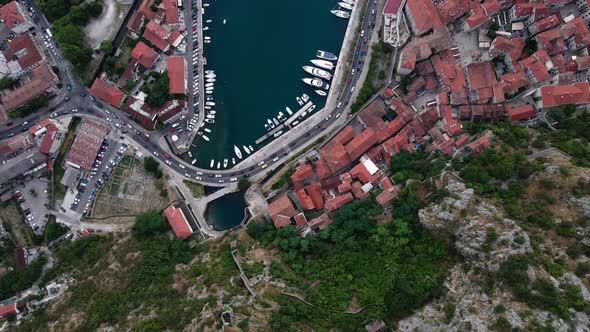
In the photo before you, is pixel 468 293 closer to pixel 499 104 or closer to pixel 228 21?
pixel 499 104

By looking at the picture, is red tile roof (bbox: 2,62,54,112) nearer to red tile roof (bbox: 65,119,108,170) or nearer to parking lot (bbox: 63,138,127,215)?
red tile roof (bbox: 65,119,108,170)

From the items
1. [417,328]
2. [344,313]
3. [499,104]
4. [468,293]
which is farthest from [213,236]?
[499,104]

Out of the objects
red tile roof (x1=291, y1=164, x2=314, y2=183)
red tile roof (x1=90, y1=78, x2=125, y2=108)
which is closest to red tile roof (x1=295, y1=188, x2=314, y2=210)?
red tile roof (x1=291, y1=164, x2=314, y2=183)

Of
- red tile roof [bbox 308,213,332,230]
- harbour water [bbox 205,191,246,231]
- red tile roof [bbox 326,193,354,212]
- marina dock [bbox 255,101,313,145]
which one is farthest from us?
marina dock [bbox 255,101,313,145]

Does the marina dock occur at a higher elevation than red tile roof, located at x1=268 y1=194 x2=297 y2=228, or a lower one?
higher

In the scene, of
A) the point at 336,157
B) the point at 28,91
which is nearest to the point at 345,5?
the point at 336,157

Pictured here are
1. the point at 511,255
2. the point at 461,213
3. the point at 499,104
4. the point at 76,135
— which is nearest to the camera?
the point at 511,255

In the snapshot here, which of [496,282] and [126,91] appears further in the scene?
[126,91]
